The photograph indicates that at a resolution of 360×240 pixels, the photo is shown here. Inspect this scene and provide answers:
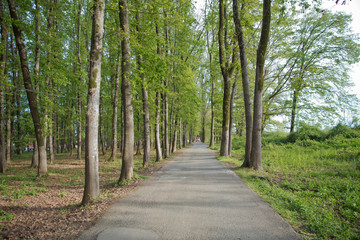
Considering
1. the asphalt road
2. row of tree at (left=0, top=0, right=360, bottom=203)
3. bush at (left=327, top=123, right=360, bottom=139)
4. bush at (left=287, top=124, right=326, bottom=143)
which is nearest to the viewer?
the asphalt road

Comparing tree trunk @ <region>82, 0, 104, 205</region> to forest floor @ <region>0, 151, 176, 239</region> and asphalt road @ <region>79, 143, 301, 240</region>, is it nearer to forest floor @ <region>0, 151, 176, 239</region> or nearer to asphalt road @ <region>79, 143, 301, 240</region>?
forest floor @ <region>0, 151, 176, 239</region>

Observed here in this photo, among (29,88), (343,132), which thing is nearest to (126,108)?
(29,88)

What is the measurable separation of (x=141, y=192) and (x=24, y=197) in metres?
4.28

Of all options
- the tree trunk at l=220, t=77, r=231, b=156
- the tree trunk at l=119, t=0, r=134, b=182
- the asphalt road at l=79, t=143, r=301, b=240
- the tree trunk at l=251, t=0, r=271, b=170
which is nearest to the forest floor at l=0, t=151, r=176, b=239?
the asphalt road at l=79, t=143, r=301, b=240

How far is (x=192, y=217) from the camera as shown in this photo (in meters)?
4.11

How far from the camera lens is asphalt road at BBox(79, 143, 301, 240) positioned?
3.40 metres

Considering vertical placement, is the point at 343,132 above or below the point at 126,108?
below

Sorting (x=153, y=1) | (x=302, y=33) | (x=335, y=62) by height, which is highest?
(x=302, y=33)

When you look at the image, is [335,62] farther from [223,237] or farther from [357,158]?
[223,237]

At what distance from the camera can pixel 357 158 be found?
408 inches

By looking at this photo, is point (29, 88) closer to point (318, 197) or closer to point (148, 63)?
point (148, 63)

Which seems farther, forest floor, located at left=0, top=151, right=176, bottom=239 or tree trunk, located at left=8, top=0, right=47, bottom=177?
tree trunk, located at left=8, top=0, right=47, bottom=177

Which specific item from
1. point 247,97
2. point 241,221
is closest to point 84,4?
point 247,97

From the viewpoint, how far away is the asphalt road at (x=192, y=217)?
340 cm
